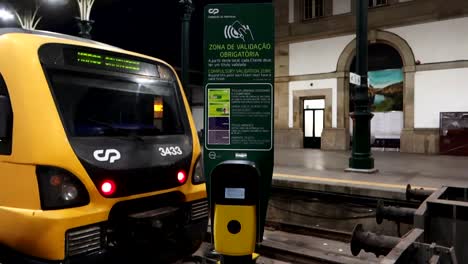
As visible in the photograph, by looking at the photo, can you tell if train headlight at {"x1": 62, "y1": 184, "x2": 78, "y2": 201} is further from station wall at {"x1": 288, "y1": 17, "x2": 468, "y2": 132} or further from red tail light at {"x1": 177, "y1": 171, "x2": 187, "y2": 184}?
station wall at {"x1": 288, "y1": 17, "x2": 468, "y2": 132}

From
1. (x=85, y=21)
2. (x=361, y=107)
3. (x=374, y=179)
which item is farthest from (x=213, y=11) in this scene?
(x=85, y=21)

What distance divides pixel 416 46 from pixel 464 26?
5.49 feet

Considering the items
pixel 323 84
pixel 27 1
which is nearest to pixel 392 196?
pixel 323 84

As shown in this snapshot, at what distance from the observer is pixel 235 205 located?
10.4 feet

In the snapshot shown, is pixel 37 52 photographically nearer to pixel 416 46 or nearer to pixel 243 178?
pixel 243 178

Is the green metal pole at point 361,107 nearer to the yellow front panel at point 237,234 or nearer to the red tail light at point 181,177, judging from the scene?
the red tail light at point 181,177

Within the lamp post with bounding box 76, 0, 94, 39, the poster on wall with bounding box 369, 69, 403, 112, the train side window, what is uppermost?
the lamp post with bounding box 76, 0, 94, 39

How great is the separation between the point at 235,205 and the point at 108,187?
1.07m

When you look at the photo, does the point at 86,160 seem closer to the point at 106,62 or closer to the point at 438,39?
the point at 106,62

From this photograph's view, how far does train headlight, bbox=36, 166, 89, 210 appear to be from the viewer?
9.66ft

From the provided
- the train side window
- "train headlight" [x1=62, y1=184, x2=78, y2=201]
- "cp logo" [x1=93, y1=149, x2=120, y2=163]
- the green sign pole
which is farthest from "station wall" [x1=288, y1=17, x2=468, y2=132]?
the train side window

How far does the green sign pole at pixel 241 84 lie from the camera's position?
342cm

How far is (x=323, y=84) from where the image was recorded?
1714 centimetres

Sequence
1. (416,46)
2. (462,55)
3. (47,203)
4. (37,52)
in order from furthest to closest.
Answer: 1. (416,46)
2. (462,55)
3. (37,52)
4. (47,203)
